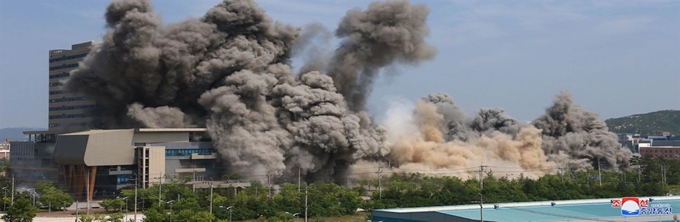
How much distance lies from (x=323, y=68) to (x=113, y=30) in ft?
64.2

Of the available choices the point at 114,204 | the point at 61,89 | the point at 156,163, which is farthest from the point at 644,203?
the point at 61,89

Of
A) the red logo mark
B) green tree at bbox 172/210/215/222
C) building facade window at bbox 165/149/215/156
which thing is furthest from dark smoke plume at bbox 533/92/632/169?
green tree at bbox 172/210/215/222

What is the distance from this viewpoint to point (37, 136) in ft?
284

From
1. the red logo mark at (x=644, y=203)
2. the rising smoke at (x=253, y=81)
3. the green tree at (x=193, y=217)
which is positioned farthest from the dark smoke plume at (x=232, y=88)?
the red logo mark at (x=644, y=203)

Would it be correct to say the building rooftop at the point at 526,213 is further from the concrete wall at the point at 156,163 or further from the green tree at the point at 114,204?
the concrete wall at the point at 156,163

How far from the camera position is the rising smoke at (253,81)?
73188 millimetres

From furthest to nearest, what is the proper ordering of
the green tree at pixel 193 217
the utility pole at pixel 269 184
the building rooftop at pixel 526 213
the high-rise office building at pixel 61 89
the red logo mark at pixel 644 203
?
the high-rise office building at pixel 61 89 < the utility pole at pixel 269 184 < the green tree at pixel 193 217 < the red logo mark at pixel 644 203 < the building rooftop at pixel 526 213

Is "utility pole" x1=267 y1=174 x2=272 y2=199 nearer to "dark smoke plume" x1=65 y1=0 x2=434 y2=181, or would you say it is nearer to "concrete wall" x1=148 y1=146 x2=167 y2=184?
"dark smoke plume" x1=65 y1=0 x2=434 y2=181

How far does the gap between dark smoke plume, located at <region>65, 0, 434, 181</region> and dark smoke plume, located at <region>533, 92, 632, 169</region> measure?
27.7m

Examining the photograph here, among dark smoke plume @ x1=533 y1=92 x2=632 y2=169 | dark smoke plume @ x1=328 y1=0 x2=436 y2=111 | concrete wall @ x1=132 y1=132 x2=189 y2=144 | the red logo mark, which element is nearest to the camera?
the red logo mark

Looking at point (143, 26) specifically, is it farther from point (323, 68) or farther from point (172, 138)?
point (323, 68)

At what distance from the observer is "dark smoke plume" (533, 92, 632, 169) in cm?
9875

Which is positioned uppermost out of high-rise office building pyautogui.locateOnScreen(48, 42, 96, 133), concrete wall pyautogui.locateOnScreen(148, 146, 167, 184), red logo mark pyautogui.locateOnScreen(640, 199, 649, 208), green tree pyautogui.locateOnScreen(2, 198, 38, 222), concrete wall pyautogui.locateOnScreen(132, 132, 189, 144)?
high-rise office building pyautogui.locateOnScreen(48, 42, 96, 133)

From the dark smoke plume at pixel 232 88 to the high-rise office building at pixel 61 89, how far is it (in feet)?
121
